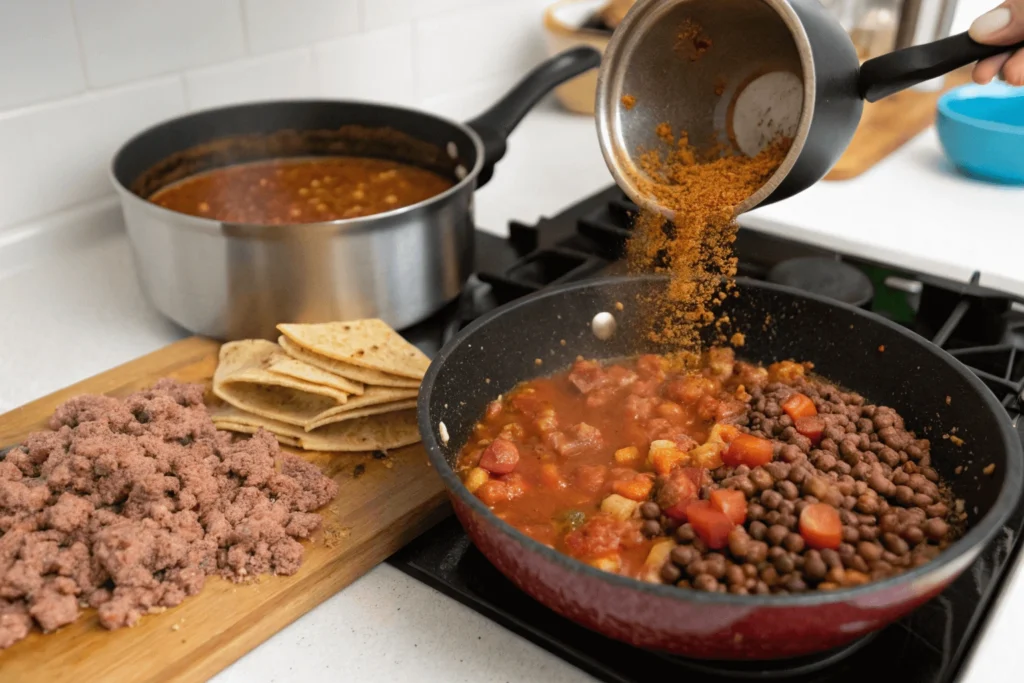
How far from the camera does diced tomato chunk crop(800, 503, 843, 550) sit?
1.19 metres

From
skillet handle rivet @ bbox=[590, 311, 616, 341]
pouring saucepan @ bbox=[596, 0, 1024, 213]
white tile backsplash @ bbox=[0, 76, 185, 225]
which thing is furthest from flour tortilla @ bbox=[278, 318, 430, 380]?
white tile backsplash @ bbox=[0, 76, 185, 225]

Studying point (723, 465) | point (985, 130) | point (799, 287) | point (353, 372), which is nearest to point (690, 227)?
point (723, 465)

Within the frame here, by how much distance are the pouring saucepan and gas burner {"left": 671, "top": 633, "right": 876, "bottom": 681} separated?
646 mm

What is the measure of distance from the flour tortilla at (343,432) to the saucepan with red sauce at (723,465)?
92mm

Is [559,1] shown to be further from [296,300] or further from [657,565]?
[657,565]

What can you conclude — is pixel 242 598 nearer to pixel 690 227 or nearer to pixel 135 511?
pixel 135 511

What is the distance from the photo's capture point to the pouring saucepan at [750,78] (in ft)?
4.25

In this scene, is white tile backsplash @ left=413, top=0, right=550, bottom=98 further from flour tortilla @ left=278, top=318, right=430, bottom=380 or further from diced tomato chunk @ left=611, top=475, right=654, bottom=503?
diced tomato chunk @ left=611, top=475, right=654, bottom=503

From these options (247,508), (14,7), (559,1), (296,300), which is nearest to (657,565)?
(247,508)

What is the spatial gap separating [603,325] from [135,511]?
88 centimetres

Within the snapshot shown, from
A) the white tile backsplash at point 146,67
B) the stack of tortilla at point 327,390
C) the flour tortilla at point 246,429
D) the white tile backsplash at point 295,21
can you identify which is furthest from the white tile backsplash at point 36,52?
the flour tortilla at point 246,429

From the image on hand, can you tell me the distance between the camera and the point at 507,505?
137 cm

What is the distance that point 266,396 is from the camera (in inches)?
62.0

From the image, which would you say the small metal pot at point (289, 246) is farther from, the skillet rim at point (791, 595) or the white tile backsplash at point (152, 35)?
the skillet rim at point (791, 595)
